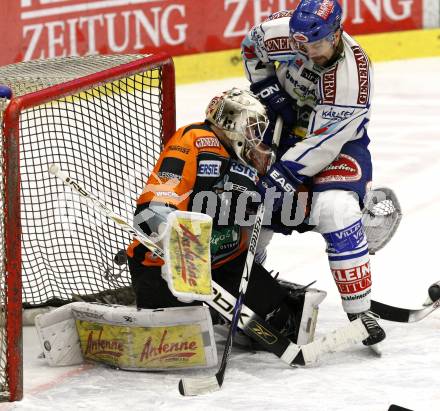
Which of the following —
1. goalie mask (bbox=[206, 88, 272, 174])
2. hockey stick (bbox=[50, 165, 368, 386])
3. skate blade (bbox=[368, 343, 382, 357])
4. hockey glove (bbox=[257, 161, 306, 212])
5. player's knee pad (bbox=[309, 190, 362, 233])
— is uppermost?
goalie mask (bbox=[206, 88, 272, 174])

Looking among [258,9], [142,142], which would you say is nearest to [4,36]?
[258,9]

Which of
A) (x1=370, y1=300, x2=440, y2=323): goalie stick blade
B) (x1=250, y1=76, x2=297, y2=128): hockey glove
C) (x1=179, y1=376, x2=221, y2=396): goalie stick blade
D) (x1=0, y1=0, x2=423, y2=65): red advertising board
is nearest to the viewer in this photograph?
(x1=179, y1=376, x2=221, y2=396): goalie stick blade

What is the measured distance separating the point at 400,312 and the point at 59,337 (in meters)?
1.07

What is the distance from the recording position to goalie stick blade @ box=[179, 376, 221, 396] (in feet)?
10.8

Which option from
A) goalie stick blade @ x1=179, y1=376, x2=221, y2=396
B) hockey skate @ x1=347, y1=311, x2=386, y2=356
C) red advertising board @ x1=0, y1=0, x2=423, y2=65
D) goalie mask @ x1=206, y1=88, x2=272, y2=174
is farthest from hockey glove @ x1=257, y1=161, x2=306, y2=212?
red advertising board @ x1=0, y1=0, x2=423, y2=65

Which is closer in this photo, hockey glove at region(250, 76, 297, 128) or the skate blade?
the skate blade

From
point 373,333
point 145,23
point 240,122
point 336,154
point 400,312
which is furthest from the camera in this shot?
point 145,23

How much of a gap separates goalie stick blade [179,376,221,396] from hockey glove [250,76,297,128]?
3.25 ft

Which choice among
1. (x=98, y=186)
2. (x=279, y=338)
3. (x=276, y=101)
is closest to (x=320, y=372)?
(x=279, y=338)

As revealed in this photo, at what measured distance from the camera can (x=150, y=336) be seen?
3471 millimetres

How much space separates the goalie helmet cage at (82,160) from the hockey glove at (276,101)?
0.95 feet

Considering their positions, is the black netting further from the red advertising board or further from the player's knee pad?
the red advertising board

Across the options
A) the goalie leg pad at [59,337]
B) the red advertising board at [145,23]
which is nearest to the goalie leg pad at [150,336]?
the goalie leg pad at [59,337]

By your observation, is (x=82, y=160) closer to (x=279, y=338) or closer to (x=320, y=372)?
(x=279, y=338)
